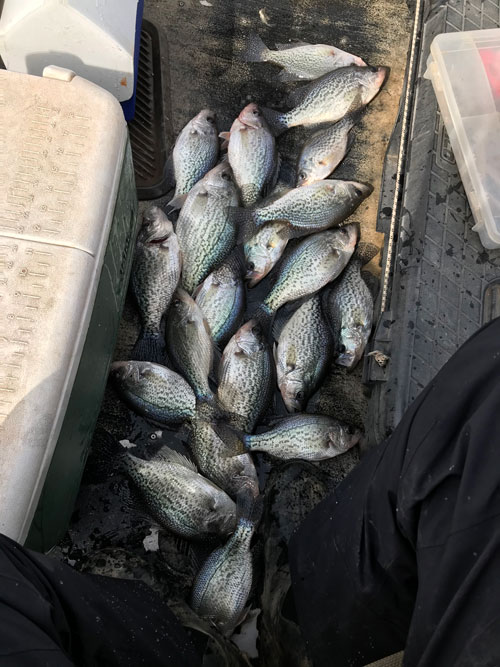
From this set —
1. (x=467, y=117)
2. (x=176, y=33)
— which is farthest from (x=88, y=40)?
(x=467, y=117)

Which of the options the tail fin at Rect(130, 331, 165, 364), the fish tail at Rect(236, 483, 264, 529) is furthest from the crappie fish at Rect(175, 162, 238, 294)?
the fish tail at Rect(236, 483, 264, 529)

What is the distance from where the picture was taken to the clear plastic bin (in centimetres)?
241

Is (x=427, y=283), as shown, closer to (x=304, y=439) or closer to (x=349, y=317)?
(x=349, y=317)

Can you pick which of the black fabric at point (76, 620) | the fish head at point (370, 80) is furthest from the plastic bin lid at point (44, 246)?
the fish head at point (370, 80)

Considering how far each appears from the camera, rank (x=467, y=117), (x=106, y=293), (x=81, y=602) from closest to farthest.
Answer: (x=81, y=602) < (x=106, y=293) < (x=467, y=117)

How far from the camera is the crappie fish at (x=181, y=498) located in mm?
2207

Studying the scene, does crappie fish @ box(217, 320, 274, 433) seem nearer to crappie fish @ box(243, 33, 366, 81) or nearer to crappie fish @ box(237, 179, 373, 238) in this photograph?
crappie fish @ box(237, 179, 373, 238)

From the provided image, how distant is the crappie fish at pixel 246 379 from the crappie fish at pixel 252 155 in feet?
2.50

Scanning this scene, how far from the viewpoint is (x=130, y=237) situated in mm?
2352

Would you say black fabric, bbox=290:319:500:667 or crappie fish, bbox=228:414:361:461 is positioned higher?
black fabric, bbox=290:319:500:667

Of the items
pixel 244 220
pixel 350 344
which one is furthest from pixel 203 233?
pixel 350 344

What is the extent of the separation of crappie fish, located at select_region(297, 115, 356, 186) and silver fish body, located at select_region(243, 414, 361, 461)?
4.01 feet

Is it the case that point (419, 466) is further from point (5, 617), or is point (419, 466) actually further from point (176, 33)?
point (176, 33)

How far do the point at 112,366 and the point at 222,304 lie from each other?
1.78 ft
